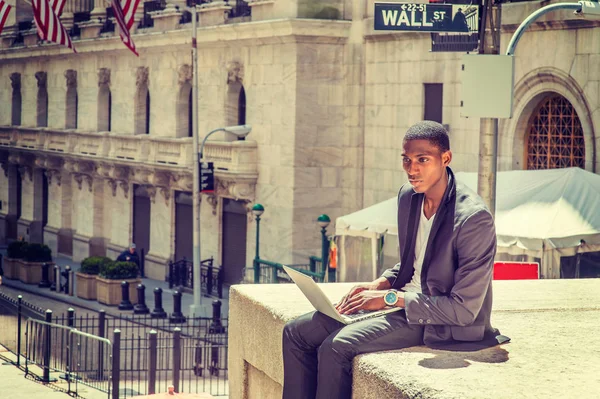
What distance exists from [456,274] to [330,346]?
737 mm

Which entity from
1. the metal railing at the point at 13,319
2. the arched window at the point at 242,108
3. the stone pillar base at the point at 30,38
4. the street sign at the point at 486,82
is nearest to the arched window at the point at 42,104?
the stone pillar base at the point at 30,38

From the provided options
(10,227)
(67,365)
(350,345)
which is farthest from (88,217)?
(350,345)

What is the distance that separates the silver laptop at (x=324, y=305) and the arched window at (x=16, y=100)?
49.7m

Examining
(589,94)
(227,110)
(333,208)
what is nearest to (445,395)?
(589,94)

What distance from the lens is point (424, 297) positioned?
20.5 feet

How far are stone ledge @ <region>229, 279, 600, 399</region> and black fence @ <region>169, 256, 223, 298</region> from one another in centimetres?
2694

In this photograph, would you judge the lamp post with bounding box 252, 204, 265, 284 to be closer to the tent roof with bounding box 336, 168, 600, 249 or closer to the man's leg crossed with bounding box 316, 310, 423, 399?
the tent roof with bounding box 336, 168, 600, 249

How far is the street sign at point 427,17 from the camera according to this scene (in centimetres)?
1311

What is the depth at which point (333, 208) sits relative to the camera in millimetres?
33562

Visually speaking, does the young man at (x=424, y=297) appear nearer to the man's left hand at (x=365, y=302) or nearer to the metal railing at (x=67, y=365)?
the man's left hand at (x=365, y=302)

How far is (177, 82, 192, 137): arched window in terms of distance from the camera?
39312mm

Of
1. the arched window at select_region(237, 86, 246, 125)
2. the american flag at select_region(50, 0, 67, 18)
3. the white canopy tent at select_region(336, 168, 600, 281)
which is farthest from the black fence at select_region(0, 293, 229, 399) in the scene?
the arched window at select_region(237, 86, 246, 125)

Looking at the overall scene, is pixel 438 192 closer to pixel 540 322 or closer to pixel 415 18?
pixel 540 322

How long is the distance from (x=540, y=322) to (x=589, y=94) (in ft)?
56.3
